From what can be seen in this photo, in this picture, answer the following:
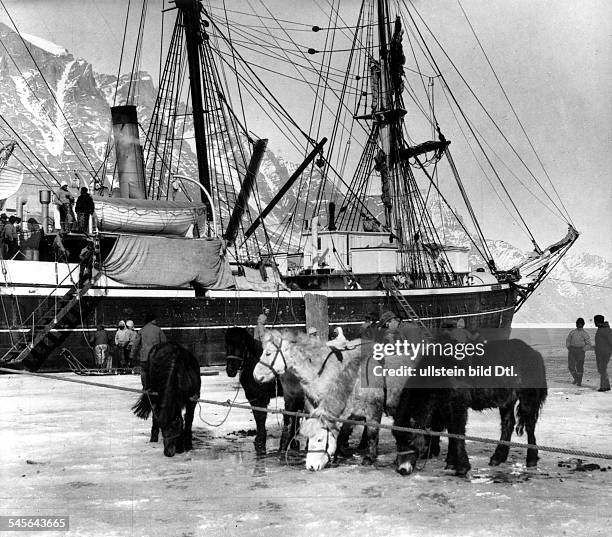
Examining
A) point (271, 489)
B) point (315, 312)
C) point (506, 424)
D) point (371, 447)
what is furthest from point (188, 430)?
point (315, 312)

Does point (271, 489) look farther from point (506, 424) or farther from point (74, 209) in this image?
point (74, 209)

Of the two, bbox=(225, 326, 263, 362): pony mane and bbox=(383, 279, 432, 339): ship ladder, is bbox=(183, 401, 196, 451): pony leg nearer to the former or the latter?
bbox=(225, 326, 263, 362): pony mane

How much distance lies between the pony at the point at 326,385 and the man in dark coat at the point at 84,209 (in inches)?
659

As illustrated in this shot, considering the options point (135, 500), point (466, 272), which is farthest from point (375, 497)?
point (466, 272)

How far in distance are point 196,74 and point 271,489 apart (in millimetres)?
25953

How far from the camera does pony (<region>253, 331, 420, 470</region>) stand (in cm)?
952

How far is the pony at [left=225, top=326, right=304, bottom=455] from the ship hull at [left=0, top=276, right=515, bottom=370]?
9.91 meters

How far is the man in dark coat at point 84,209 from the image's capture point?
82.0 ft

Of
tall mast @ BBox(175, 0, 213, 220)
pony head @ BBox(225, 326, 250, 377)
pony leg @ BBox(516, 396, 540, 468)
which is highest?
tall mast @ BBox(175, 0, 213, 220)

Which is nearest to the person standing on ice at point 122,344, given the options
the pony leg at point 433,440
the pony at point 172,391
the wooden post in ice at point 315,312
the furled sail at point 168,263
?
the furled sail at point 168,263

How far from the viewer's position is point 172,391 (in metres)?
10.6

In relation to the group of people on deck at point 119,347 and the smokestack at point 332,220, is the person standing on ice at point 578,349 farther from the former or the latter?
the smokestack at point 332,220

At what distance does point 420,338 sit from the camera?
33.8 feet

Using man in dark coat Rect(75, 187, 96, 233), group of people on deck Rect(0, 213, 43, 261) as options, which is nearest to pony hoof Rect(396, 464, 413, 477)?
group of people on deck Rect(0, 213, 43, 261)
